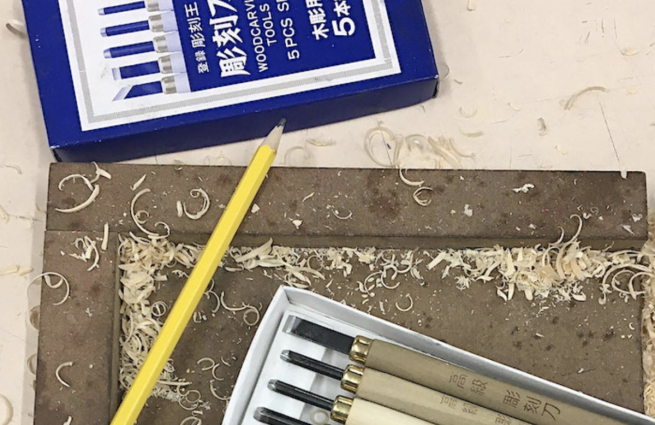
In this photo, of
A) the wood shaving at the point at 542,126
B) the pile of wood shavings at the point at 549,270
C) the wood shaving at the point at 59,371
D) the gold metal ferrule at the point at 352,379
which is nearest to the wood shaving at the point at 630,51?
the wood shaving at the point at 542,126

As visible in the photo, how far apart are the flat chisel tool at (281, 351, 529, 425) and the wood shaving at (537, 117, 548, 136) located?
293 millimetres

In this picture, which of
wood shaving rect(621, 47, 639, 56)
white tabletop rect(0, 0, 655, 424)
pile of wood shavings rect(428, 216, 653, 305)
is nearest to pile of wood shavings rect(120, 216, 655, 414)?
pile of wood shavings rect(428, 216, 653, 305)

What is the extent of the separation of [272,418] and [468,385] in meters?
0.15

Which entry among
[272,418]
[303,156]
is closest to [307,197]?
[303,156]

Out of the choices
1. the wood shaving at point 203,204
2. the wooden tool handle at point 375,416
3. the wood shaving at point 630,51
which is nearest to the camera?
the wooden tool handle at point 375,416

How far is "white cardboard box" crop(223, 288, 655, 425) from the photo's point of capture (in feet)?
2.03

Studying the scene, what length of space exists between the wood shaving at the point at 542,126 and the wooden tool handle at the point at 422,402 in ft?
0.96

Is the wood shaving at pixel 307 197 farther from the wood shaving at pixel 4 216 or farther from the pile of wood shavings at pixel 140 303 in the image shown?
the wood shaving at pixel 4 216

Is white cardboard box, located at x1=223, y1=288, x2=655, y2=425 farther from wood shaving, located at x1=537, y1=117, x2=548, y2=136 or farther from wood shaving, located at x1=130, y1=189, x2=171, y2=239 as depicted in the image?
wood shaving, located at x1=537, y1=117, x2=548, y2=136

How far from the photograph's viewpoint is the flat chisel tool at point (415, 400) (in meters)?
0.60

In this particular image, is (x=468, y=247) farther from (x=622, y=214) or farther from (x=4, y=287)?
(x=4, y=287)

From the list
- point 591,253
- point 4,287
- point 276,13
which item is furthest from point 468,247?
point 4,287

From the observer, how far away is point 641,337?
2.30 feet

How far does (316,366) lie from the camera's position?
Answer: 2.08ft
